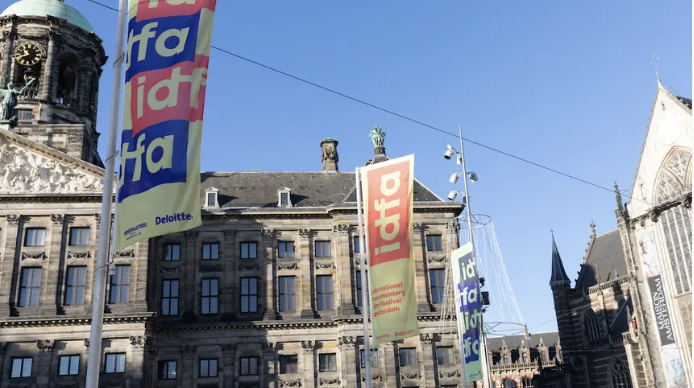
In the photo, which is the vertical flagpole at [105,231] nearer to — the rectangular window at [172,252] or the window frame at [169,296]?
the window frame at [169,296]

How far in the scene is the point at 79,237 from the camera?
41.8m

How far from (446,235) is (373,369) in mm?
10420

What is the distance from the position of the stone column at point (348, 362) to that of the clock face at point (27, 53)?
3053 centimetres

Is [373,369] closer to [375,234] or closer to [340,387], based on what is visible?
[340,387]

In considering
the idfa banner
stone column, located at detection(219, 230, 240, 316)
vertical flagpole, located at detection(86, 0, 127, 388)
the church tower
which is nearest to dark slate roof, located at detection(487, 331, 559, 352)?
stone column, located at detection(219, 230, 240, 316)

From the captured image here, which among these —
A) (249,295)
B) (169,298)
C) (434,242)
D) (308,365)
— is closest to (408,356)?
(308,365)

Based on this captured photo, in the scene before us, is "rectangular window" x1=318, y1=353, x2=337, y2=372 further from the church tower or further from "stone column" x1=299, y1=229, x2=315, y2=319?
the church tower

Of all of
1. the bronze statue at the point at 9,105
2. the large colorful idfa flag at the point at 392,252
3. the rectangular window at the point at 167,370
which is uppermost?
the bronze statue at the point at 9,105

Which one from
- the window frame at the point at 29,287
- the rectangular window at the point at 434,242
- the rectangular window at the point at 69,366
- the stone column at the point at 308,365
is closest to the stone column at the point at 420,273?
the rectangular window at the point at 434,242

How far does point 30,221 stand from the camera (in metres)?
41.5

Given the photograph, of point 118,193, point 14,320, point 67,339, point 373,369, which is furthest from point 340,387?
point 118,193

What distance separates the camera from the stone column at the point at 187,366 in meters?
42.1

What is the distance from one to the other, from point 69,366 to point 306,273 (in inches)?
602

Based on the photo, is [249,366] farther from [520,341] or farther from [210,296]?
[520,341]
